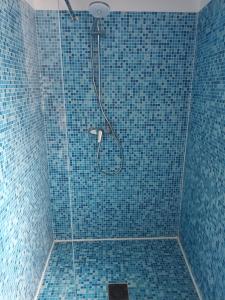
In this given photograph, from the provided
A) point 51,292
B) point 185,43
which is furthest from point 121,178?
point 185,43

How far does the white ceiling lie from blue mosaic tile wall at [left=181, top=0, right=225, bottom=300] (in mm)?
138

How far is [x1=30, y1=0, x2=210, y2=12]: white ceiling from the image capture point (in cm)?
180

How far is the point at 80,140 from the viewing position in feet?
6.79

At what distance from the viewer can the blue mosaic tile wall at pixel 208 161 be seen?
4.61 feet

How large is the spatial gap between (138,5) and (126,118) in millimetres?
856

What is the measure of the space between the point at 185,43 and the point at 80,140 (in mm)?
1155

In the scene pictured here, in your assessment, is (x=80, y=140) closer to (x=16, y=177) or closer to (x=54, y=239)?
(x=16, y=177)

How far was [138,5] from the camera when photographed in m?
1.81

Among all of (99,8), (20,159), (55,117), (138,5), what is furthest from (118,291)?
(138,5)

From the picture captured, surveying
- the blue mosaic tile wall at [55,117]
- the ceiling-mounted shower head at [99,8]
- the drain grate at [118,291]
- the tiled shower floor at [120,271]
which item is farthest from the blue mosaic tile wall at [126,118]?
the drain grate at [118,291]

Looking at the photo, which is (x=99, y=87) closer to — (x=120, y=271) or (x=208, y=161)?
(x=208, y=161)

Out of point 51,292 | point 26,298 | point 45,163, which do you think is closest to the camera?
point 26,298

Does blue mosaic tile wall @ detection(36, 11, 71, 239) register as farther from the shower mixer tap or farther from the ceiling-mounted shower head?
the ceiling-mounted shower head

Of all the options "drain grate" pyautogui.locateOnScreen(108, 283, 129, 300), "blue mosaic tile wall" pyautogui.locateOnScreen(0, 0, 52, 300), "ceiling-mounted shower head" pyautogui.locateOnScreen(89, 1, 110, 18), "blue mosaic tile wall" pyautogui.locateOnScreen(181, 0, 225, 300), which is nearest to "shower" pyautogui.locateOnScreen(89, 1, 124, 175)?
"ceiling-mounted shower head" pyautogui.locateOnScreen(89, 1, 110, 18)
